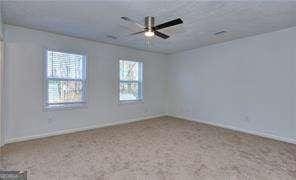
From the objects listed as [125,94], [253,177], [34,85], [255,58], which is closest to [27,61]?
[34,85]

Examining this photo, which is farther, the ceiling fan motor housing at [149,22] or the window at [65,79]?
the window at [65,79]

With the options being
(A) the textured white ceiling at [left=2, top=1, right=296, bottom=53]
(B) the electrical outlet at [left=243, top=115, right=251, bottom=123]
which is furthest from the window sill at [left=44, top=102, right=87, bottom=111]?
(B) the electrical outlet at [left=243, top=115, right=251, bottom=123]

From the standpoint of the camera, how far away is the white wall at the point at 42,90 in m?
3.63

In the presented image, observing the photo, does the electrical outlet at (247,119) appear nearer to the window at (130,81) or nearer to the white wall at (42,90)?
the white wall at (42,90)

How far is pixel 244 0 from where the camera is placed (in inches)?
101

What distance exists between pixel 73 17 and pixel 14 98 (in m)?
2.05

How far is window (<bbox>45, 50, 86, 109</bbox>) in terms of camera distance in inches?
165

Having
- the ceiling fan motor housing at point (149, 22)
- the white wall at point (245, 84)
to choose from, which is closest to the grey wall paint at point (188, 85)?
the white wall at point (245, 84)

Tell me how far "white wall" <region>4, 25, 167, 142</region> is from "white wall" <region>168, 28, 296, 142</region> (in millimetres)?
1566

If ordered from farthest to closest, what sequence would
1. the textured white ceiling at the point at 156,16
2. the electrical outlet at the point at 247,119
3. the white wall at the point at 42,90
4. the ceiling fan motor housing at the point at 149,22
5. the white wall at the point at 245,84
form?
the electrical outlet at the point at 247,119 < the white wall at the point at 245,84 < the white wall at the point at 42,90 < the ceiling fan motor housing at the point at 149,22 < the textured white ceiling at the point at 156,16

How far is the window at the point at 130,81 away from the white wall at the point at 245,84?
144 cm

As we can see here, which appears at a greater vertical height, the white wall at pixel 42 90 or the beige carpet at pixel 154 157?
the white wall at pixel 42 90

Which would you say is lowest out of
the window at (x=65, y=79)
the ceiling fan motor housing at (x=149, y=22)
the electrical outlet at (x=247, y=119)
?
the electrical outlet at (x=247, y=119)

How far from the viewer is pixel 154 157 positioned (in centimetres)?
289
